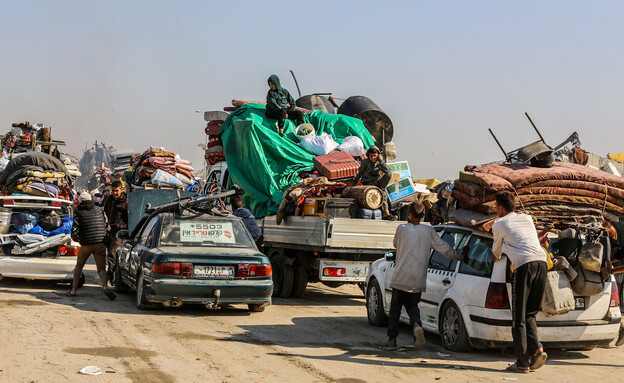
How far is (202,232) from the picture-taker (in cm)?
1172

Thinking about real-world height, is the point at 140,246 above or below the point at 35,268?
above

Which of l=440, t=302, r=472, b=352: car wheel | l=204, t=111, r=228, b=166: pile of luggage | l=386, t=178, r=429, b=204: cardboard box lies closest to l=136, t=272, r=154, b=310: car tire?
l=440, t=302, r=472, b=352: car wheel

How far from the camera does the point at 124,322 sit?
396 inches

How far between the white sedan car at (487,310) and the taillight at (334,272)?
386 centimetres

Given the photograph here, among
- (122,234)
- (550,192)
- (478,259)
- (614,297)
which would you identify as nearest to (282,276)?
(122,234)

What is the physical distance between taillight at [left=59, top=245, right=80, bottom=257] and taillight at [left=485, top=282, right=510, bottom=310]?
8.51 m

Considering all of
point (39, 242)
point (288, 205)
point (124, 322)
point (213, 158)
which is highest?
point (213, 158)

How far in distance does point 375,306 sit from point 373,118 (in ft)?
34.6

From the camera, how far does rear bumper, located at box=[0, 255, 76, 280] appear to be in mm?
13281

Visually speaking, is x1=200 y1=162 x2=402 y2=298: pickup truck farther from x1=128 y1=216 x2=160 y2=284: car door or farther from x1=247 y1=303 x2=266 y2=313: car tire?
x1=128 y1=216 x2=160 y2=284: car door

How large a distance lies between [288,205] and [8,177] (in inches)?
326

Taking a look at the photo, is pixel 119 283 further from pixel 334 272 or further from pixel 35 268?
pixel 334 272

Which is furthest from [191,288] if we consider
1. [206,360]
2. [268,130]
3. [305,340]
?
[268,130]

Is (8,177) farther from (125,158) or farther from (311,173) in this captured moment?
(125,158)
